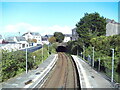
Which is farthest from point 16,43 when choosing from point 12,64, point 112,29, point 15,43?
point 12,64

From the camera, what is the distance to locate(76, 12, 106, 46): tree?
143 ft

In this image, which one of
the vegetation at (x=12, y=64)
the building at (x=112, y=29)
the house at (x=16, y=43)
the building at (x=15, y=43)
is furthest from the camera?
the building at (x=112, y=29)

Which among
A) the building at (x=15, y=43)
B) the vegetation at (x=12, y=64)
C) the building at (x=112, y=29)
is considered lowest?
the vegetation at (x=12, y=64)

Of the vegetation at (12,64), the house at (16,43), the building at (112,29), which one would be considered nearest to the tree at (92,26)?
the building at (112,29)

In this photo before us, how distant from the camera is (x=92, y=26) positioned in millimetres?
44625

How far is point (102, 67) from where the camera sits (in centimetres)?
2275

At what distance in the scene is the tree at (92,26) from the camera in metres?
43.5

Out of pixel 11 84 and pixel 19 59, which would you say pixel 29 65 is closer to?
pixel 19 59

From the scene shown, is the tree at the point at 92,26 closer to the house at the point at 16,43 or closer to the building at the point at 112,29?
the building at the point at 112,29

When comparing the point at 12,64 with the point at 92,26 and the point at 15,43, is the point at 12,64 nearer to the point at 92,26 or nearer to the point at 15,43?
the point at 15,43

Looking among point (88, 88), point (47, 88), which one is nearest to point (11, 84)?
point (47, 88)

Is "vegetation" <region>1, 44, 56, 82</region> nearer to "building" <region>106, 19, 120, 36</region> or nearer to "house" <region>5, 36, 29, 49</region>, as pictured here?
"house" <region>5, 36, 29, 49</region>

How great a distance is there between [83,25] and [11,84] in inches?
1237

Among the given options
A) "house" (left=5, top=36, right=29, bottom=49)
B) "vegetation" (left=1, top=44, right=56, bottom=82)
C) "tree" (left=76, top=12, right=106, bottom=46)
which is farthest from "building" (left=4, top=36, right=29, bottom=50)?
"tree" (left=76, top=12, right=106, bottom=46)
